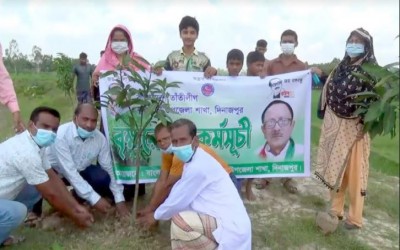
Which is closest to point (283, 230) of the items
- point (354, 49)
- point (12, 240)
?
point (354, 49)

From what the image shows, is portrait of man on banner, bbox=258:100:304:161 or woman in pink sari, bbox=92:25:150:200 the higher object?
woman in pink sari, bbox=92:25:150:200

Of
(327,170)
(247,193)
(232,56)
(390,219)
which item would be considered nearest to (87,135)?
(232,56)

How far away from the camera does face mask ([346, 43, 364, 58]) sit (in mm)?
3977

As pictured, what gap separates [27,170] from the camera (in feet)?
11.2

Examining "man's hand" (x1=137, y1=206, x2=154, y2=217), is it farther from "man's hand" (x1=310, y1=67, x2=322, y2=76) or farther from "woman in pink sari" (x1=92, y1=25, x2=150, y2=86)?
"man's hand" (x1=310, y1=67, x2=322, y2=76)

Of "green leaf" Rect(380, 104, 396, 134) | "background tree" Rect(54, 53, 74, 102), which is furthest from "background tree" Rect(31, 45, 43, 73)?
"green leaf" Rect(380, 104, 396, 134)

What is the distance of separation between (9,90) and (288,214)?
289 cm

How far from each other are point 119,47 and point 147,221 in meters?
1.53

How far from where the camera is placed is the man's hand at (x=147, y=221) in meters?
3.89

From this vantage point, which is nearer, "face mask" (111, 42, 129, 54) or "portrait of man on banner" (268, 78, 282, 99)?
Result: "face mask" (111, 42, 129, 54)

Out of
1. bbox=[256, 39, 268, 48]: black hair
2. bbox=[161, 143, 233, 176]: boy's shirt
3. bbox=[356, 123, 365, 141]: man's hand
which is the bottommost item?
bbox=[161, 143, 233, 176]: boy's shirt

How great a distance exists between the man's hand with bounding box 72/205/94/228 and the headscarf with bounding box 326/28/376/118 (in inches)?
92.1

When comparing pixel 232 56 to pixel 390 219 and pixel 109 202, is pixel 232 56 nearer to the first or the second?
pixel 109 202

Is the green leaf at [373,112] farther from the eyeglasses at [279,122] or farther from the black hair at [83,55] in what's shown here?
the black hair at [83,55]
